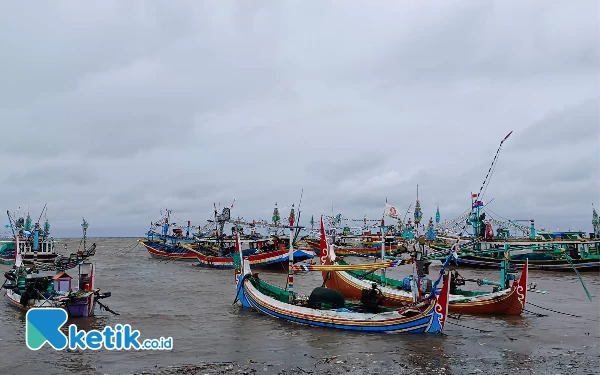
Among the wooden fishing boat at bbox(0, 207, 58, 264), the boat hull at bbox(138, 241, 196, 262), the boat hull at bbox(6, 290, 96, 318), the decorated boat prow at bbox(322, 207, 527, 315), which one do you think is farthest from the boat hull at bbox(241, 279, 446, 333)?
the boat hull at bbox(138, 241, 196, 262)

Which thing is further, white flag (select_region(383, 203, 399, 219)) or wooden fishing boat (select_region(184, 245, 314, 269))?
wooden fishing boat (select_region(184, 245, 314, 269))

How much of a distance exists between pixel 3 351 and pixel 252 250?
34987 millimetres

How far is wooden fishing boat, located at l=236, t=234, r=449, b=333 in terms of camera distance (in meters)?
17.8

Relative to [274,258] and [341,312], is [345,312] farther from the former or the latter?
[274,258]

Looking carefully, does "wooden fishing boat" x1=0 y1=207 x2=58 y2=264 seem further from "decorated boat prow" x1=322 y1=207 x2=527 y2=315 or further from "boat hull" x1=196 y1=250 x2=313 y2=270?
"decorated boat prow" x1=322 y1=207 x2=527 y2=315

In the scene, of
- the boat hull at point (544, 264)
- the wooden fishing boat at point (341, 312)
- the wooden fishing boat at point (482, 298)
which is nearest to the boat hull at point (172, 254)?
the boat hull at point (544, 264)

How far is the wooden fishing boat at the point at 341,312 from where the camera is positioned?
1783 cm

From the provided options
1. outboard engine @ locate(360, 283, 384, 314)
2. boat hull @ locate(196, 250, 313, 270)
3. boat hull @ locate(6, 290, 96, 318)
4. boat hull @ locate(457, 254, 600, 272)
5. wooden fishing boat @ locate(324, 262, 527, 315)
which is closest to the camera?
outboard engine @ locate(360, 283, 384, 314)

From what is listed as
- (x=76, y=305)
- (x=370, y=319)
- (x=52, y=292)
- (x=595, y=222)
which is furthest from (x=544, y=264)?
(x=52, y=292)

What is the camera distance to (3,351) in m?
16.8

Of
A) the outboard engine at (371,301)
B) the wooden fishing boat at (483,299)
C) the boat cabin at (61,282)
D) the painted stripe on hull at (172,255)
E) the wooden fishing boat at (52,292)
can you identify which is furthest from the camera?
the painted stripe on hull at (172,255)

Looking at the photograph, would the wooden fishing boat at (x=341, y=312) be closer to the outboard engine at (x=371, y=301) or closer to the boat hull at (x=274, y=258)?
the outboard engine at (x=371, y=301)

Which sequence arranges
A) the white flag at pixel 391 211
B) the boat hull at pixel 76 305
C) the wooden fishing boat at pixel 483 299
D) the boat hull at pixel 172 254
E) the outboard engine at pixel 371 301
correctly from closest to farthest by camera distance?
the outboard engine at pixel 371 301, the boat hull at pixel 76 305, the wooden fishing boat at pixel 483 299, the white flag at pixel 391 211, the boat hull at pixel 172 254

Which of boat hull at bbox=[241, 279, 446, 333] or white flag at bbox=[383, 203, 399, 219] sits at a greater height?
white flag at bbox=[383, 203, 399, 219]
